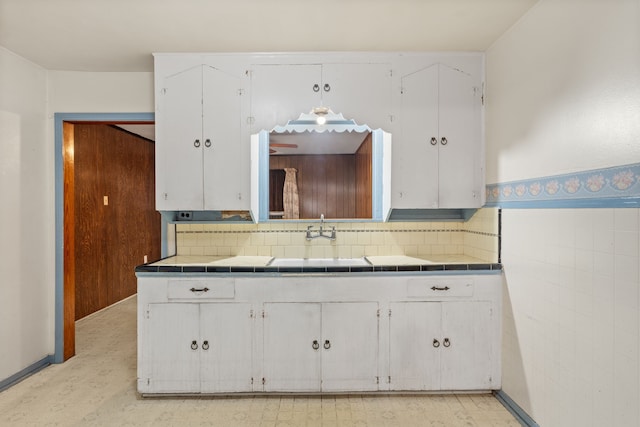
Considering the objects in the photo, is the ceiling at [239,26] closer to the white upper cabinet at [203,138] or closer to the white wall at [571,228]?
the white upper cabinet at [203,138]

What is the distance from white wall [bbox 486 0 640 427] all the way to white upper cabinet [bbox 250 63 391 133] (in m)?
0.80

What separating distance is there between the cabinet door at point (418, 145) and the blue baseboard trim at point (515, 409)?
4.34ft

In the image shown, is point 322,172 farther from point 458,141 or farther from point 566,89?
point 566,89

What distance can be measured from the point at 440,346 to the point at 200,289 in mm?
1616

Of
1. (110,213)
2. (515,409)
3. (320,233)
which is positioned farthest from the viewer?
(110,213)

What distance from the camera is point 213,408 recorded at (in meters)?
2.16

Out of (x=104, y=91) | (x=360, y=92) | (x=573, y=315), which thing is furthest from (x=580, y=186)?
(x=104, y=91)

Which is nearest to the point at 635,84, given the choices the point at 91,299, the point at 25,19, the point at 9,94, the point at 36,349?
the point at 25,19

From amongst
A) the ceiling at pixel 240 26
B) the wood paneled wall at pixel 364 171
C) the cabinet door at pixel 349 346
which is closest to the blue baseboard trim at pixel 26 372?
the cabinet door at pixel 349 346

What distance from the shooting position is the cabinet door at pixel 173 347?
2.24 meters

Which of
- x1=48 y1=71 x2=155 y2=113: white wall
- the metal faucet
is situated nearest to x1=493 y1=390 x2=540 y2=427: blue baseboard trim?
the metal faucet

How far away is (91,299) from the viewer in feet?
13.2

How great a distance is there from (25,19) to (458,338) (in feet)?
10.9

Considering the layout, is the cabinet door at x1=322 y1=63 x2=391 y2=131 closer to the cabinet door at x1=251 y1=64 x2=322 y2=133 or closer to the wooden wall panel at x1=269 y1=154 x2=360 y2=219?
the cabinet door at x1=251 y1=64 x2=322 y2=133
